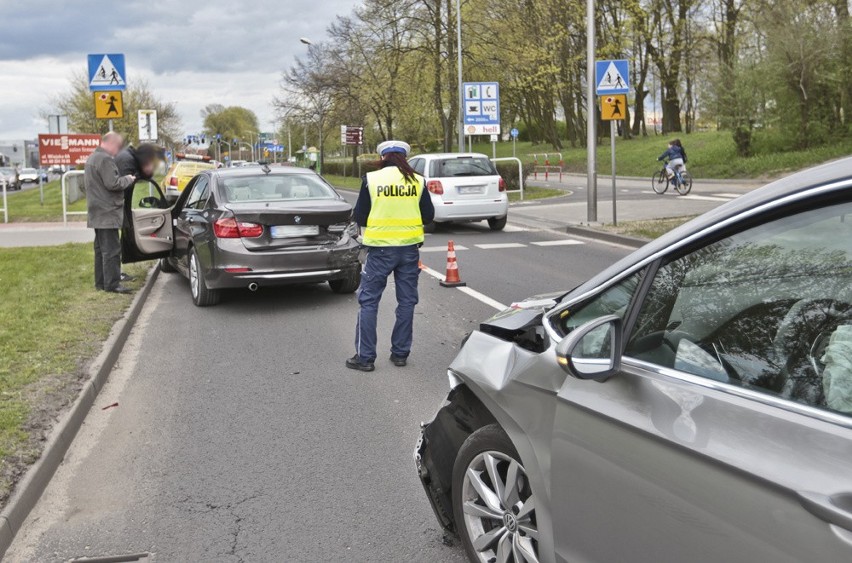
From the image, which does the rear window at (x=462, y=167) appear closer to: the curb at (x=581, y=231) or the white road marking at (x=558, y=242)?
the curb at (x=581, y=231)

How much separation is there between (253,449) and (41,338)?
3523mm

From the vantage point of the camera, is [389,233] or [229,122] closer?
[389,233]

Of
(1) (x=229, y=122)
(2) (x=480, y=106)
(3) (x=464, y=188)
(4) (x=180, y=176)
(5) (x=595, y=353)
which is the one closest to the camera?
(5) (x=595, y=353)

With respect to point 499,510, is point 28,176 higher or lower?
higher

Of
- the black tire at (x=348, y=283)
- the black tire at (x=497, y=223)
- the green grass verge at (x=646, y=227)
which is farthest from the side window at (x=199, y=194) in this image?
the black tire at (x=497, y=223)

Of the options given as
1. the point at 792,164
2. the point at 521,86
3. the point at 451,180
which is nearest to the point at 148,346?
the point at 451,180

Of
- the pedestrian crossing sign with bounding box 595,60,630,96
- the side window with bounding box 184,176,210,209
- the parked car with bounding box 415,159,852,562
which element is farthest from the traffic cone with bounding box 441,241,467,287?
the parked car with bounding box 415,159,852,562

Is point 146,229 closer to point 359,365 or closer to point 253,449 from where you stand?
point 359,365

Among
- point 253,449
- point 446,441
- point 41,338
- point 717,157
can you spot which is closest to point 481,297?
point 41,338

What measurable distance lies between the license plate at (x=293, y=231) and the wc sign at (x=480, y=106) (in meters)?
17.9

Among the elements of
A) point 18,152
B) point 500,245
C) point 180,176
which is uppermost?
point 18,152

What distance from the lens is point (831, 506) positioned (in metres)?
1.63

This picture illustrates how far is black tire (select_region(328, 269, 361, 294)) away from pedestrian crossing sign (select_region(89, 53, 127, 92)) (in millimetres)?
5582

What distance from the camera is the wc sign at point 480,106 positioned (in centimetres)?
2655
